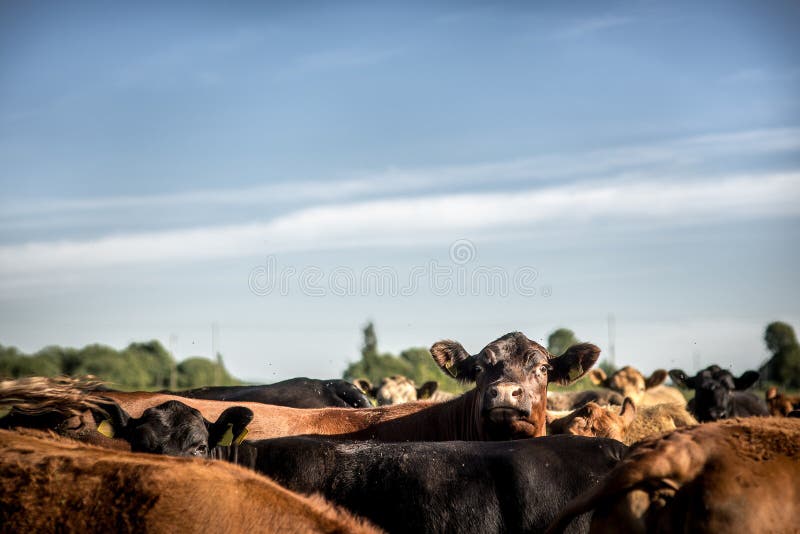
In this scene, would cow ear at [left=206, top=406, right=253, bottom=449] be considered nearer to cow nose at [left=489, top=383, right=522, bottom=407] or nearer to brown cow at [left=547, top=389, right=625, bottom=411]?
cow nose at [left=489, top=383, right=522, bottom=407]

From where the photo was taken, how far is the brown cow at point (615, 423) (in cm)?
854

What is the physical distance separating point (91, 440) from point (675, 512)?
5.50 metres

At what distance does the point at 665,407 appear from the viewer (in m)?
10.7

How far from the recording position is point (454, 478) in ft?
19.5

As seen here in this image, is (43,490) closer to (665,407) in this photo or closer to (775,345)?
(665,407)

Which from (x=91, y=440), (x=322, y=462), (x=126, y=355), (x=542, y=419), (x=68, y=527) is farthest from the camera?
(x=126, y=355)

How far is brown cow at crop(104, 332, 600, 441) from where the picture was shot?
8.38 meters

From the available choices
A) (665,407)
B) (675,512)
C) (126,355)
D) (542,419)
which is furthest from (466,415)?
(126,355)

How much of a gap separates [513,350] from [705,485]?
510 cm

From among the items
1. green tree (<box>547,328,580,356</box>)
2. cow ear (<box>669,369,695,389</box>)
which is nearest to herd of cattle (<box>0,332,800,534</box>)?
Answer: cow ear (<box>669,369,695,389</box>)

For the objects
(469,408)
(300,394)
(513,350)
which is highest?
(513,350)

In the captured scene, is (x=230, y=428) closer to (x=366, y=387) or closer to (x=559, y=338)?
(x=366, y=387)

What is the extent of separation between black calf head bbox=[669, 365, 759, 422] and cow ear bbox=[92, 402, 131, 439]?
36.4 feet

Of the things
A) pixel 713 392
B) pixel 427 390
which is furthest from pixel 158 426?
pixel 427 390
